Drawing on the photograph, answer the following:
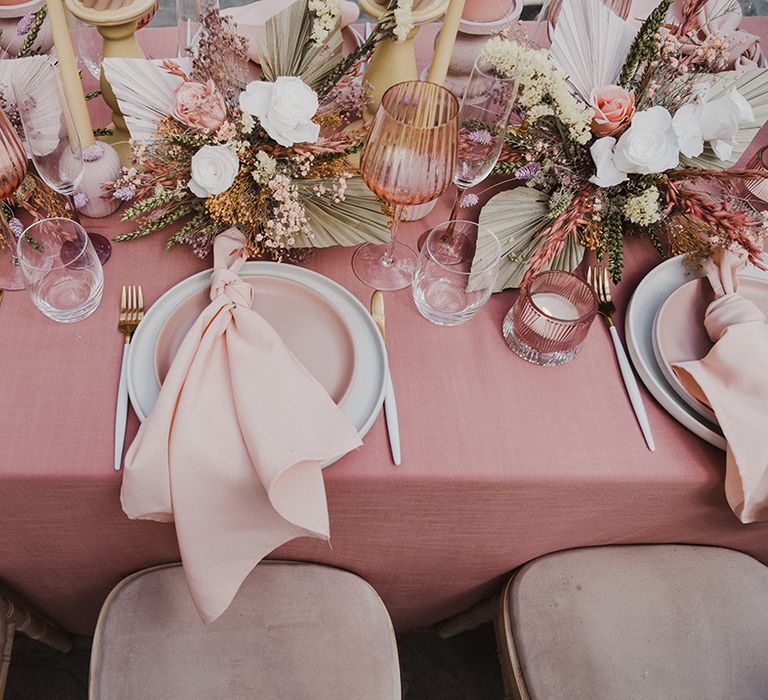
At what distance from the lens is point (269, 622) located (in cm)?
100

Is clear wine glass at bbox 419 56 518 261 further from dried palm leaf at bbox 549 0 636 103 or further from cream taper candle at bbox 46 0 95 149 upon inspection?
cream taper candle at bbox 46 0 95 149

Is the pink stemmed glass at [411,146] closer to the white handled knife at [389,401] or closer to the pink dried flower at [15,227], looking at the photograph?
the white handled knife at [389,401]

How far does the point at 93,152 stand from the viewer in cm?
97

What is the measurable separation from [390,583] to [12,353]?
715 mm

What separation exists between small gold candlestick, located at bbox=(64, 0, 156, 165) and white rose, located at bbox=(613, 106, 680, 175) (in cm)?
75

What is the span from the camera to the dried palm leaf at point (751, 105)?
3.54 feet

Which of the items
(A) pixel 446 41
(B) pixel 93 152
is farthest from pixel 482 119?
(B) pixel 93 152

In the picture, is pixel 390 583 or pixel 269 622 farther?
pixel 390 583

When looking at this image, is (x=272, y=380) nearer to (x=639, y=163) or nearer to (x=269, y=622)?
(x=269, y=622)

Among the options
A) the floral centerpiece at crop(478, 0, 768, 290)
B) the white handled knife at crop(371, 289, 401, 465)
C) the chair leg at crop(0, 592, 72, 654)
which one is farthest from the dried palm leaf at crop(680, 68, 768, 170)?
the chair leg at crop(0, 592, 72, 654)

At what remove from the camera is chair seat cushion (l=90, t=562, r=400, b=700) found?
946 millimetres

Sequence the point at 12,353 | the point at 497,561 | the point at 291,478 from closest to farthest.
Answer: the point at 291,478, the point at 12,353, the point at 497,561

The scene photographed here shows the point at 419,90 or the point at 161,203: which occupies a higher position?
the point at 419,90

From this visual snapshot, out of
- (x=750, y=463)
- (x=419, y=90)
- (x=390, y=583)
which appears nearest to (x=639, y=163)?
(x=419, y=90)
